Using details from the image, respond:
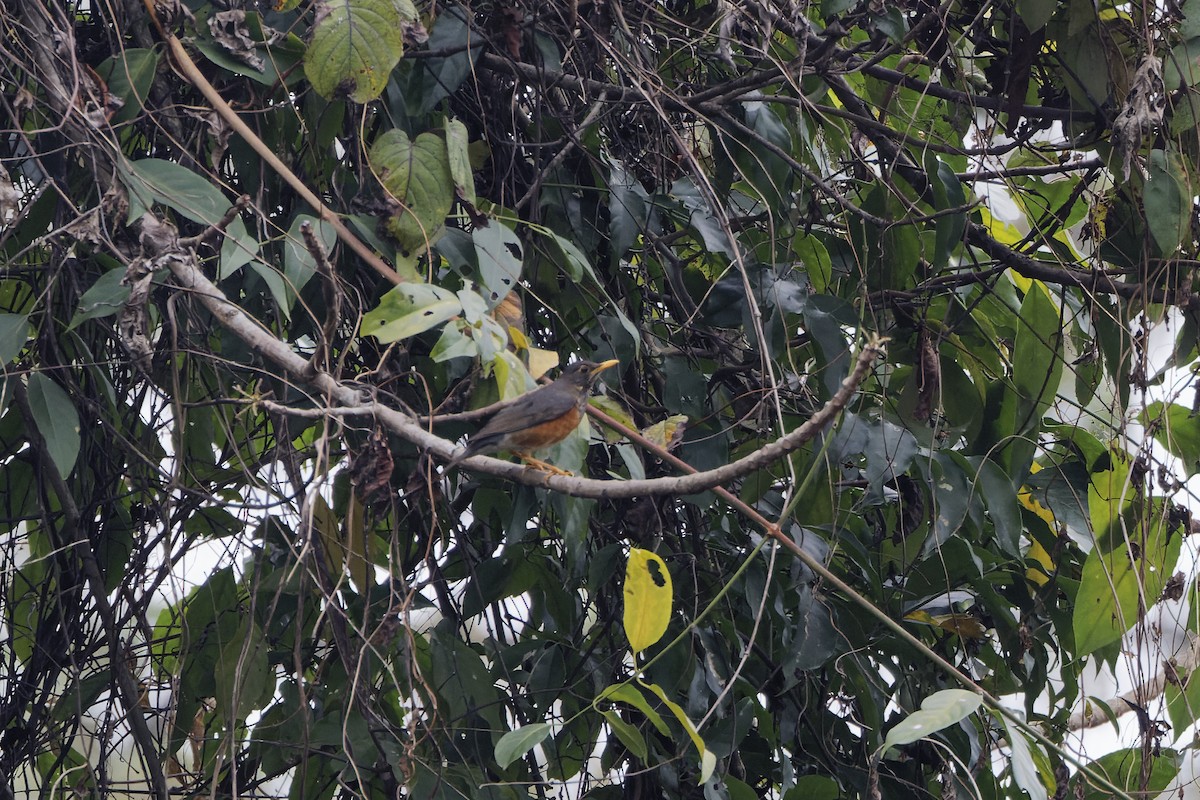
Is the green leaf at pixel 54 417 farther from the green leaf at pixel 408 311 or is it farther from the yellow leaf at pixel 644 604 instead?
the yellow leaf at pixel 644 604

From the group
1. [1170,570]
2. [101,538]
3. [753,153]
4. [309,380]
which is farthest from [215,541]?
[1170,570]

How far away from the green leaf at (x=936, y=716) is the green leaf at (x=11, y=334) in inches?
74.5

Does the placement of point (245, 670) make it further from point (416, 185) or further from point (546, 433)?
point (416, 185)

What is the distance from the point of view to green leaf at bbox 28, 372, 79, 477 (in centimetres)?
238

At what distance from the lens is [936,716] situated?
172cm

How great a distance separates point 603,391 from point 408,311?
93 centimetres

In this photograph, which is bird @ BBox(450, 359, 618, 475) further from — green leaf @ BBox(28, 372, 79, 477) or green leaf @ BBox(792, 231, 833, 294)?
green leaf @ BBox(792, 231, 833, 294)

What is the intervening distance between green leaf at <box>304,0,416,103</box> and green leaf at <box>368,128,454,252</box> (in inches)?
5.8

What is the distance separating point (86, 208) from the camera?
270 centimetres

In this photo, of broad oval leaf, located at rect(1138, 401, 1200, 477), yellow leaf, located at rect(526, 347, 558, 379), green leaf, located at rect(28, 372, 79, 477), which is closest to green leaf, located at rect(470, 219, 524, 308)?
yellow leaf, located at rect(526, 347, 558, 379)

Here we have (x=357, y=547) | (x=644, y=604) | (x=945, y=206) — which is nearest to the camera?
(x=644, y=604)

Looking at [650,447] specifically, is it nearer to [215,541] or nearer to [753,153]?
[753,153]

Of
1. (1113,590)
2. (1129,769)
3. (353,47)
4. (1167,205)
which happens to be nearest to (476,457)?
(353,47)

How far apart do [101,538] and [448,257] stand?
1319 mm
